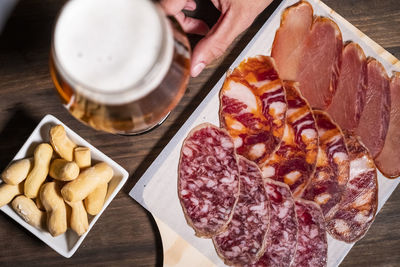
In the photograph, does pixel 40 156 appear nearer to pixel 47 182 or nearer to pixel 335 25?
pixel 47 182

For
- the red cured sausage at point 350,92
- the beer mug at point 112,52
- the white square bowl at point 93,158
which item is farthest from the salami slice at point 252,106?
the beer mug at point 112,52

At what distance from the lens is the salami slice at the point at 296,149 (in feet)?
2.75

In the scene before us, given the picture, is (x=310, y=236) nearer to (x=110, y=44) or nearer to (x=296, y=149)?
(x=296, y=149)

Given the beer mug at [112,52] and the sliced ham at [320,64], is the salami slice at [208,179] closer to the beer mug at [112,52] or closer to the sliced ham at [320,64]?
the sliced ham at [320,64]

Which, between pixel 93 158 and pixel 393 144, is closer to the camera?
pixel 93 158

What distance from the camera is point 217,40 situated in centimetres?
77

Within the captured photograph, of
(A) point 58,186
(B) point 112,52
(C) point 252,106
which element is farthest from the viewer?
(C) point 252,106

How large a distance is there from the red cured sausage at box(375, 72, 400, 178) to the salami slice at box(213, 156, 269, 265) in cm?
29

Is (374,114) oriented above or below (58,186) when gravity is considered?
above

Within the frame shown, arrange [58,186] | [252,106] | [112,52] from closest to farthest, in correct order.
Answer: [112,52], [58,186], [252,106]

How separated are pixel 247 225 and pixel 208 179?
123 millimetres

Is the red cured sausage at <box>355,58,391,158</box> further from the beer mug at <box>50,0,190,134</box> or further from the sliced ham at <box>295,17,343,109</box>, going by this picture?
the beer mug at <box>50,0,190,134</box>

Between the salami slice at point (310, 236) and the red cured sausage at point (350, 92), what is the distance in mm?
193

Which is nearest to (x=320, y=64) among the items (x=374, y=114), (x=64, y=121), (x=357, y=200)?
(x=374, y=114)
